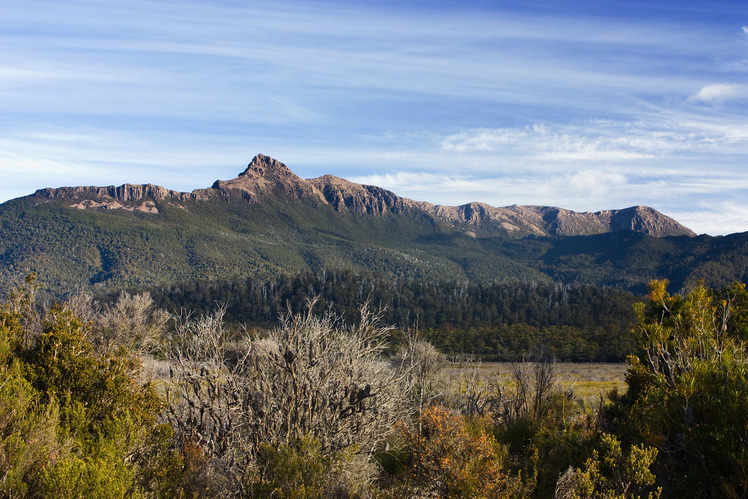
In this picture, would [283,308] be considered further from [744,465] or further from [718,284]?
[718,284]

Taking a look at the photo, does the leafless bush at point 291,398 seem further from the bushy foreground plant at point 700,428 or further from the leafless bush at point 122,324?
the leafless bush at point 122,324

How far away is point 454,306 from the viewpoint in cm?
8644

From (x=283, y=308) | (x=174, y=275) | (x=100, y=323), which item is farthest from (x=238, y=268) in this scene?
(x=100, y=323)

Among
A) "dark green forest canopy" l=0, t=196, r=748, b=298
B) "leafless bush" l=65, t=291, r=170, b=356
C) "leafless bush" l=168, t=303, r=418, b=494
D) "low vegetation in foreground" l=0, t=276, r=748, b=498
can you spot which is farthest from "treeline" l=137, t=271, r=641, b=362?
"low vegetation in foreground" l=0, t=276, r=748, b=498

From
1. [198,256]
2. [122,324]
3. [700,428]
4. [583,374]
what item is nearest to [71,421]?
[700,428]

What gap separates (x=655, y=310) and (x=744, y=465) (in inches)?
376

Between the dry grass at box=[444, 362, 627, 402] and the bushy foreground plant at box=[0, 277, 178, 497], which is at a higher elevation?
the bushy foreground plant at box=[0, 277, 178, 497]

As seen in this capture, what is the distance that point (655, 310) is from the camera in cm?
1520

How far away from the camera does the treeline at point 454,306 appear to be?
6166cm

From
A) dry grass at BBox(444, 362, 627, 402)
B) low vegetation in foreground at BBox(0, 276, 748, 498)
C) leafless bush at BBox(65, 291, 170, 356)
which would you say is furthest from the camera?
dry grass at BBox(444, 362, 627, 402)

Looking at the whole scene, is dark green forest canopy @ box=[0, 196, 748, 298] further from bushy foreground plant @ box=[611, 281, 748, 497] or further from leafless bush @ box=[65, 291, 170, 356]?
bushy foreground plant @ box=[611, 281, 748, 497]

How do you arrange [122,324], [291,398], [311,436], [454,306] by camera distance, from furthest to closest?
1. [454,306]
2. [122,324]
3. [291,398]
4. [311,436]

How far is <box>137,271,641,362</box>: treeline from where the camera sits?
61.7m

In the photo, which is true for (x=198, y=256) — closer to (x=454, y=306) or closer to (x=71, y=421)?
(x=454, y=306)
